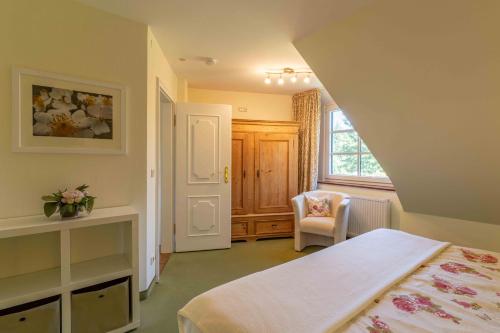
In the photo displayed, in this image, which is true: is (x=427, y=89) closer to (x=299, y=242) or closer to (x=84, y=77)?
(x=299, y=242)

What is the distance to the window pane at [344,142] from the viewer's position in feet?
13.9

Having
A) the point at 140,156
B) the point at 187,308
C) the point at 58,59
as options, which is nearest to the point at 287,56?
the point at 140,156

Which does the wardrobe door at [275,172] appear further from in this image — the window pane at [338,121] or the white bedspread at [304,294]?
the white bedspread at [304,294]

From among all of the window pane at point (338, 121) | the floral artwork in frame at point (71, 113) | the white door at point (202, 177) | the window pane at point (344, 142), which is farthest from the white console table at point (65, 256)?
the window pane at point (338, 121)

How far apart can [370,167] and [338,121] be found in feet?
3.29

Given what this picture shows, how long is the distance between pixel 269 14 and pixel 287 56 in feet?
2.92

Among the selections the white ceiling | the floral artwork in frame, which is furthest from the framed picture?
the white ceiling

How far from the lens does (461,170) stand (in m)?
2.40

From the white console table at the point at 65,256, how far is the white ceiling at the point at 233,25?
1591mm

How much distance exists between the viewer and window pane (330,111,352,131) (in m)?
4.38

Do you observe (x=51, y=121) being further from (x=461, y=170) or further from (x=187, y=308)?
(x=461, y=170)

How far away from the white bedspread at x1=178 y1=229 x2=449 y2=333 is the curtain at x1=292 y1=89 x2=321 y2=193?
8.74 feet

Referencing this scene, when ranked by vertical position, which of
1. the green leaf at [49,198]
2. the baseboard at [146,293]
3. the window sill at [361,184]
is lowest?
the baseboard at [146,293]

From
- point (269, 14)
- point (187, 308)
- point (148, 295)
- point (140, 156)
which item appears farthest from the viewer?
point (148, 295)
